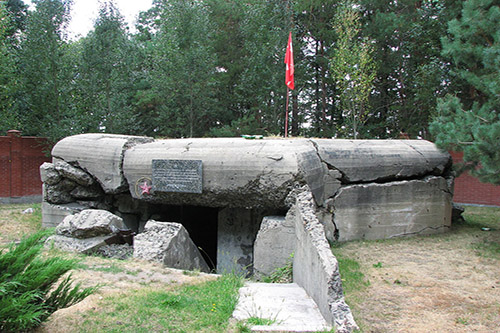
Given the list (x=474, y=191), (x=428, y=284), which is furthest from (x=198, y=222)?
(x=474, y=191)

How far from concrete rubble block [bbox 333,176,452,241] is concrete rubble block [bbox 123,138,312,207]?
1.20m

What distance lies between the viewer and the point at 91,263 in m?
5.30

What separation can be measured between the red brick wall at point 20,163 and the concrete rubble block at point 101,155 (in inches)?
228

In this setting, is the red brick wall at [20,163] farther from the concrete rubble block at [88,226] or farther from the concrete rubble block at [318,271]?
the concrete rubble block at [318,271]

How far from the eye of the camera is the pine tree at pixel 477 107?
19.4ft

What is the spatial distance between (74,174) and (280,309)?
556 centimetres

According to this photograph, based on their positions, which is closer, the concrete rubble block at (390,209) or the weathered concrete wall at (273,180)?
the weathered concrete wall at (273,180)

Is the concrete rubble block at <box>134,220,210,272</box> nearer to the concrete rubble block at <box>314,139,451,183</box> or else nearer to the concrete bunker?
the concrete bunker

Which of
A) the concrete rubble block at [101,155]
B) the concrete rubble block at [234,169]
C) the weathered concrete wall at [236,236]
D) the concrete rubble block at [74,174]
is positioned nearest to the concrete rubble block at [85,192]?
the concrete rubble block at [74,174]

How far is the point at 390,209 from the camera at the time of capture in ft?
23.1

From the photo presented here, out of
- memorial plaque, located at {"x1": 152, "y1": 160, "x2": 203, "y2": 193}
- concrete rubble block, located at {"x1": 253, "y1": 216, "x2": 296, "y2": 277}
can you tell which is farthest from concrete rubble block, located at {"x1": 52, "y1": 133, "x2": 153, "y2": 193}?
concrete rubble block, located at {"x1": 253, "y1": 216, "x2": 296, "y2": 277}

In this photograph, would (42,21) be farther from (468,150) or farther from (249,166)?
(468,150)

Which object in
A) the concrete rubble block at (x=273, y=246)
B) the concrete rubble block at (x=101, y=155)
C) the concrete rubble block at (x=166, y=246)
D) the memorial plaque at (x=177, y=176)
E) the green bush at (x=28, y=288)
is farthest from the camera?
the concrete rubble block at (x=101, y=155)

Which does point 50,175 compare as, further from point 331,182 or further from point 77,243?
point 331,182
